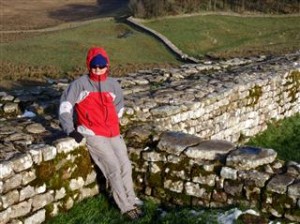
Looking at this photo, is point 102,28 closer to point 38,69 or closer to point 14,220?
point 38,69

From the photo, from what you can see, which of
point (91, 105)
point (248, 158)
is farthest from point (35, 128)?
point (248, 158)

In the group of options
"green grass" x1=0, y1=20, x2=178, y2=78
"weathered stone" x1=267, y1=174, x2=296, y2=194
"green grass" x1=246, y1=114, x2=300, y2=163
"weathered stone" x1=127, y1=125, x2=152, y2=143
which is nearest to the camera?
"weathered stone" x1=267, y1=174, x2=296, y2=194

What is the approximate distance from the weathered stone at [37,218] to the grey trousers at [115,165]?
82cm

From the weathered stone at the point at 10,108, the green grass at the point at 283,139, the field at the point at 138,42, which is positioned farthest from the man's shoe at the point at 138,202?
the field at the point at 138,42

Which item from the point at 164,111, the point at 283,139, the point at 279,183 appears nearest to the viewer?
the point at 279,183

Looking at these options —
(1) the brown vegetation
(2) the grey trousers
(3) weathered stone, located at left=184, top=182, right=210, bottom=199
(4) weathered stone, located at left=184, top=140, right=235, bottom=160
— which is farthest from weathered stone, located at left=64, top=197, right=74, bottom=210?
(1) the brown vegetation

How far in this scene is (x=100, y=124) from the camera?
19.7ft

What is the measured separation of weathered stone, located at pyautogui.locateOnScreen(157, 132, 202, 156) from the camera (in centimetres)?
610

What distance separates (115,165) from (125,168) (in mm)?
134

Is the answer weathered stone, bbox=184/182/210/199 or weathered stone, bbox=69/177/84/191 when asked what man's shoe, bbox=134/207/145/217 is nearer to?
weathered stone, bbox=184/182/210/199

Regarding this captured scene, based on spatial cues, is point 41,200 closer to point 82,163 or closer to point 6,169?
point 6,169

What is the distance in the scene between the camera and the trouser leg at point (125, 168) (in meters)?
6.03

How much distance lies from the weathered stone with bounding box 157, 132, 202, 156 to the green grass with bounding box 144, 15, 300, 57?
27230 millimetres

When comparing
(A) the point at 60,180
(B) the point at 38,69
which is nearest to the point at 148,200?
(A) the point at 60,180
